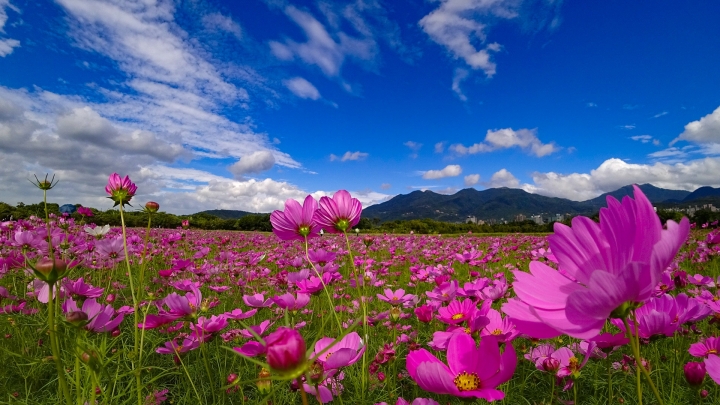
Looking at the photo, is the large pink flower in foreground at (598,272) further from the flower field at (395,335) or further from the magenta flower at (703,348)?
the magenta flower at (703,348)

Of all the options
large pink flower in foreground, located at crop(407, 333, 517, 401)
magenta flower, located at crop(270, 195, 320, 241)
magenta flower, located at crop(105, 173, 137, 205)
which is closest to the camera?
large pink flower in foreground, located at crop(407, 333, 517, 401)

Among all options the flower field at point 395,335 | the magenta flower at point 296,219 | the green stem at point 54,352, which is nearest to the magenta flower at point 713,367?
the flower field at point 395,335

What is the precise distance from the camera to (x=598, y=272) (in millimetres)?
396

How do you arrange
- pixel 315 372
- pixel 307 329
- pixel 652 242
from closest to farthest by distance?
pixel 652 242
pixel 315 372
pixel 307 329

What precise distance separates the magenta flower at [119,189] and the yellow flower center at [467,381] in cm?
126

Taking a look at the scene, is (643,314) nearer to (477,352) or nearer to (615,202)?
(477,352)

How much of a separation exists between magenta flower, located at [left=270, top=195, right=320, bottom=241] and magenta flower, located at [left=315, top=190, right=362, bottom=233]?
26 millimetres

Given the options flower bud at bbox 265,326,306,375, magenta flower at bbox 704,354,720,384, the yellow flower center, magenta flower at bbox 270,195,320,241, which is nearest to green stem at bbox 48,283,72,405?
flower bud at bbox 265,326,306,375

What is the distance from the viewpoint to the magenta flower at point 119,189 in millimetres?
1345

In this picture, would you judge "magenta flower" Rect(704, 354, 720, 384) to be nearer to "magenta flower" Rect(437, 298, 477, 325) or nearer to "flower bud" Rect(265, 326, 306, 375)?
"magenta flower" Rect(437, 298, 477, 325)

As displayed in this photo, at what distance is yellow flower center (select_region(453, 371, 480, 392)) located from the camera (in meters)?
0.69

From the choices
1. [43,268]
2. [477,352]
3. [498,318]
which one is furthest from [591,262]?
[43,268]

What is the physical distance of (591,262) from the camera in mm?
470

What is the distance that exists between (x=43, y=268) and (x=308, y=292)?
36.4 inches
